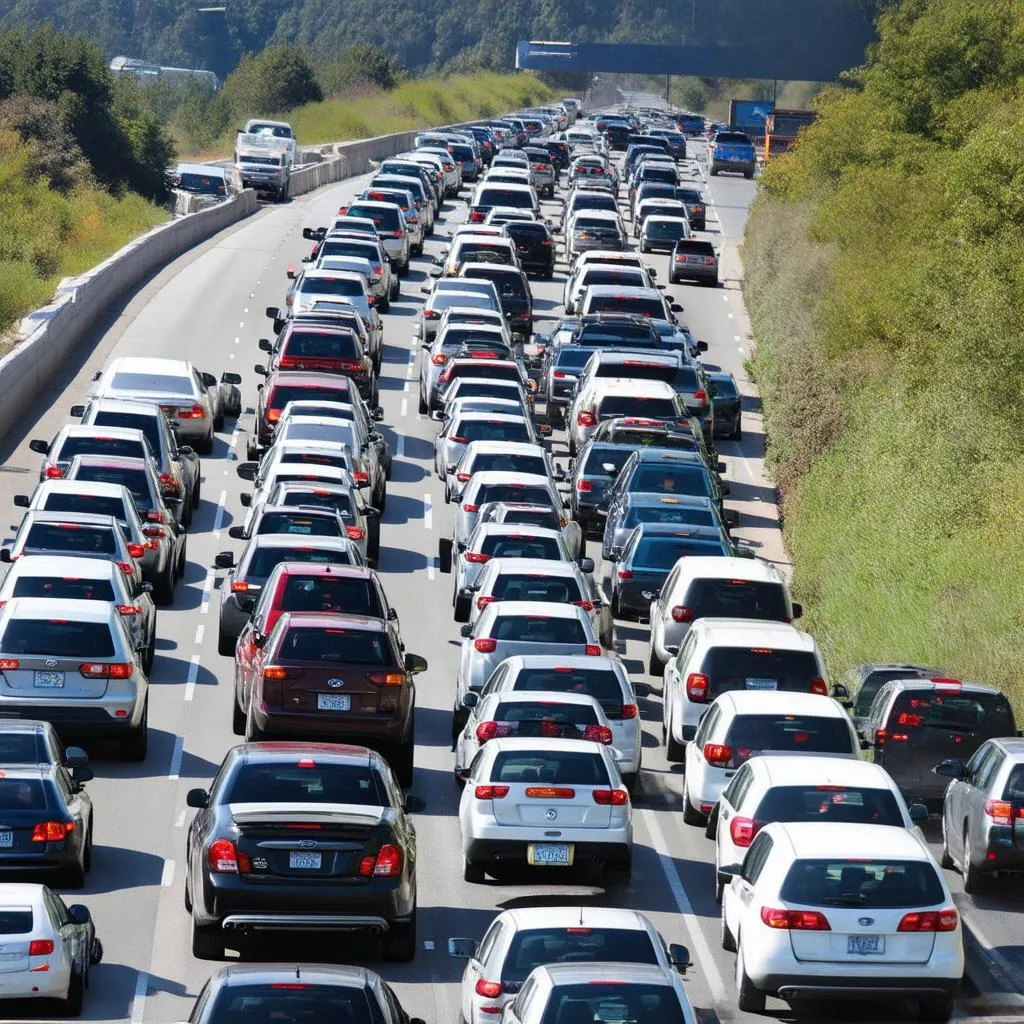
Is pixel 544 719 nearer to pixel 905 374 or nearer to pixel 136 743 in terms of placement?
pixel 136 743

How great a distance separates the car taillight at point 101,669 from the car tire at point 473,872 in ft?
13.9

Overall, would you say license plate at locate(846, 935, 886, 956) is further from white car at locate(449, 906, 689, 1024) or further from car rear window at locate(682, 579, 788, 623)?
car rear window at locate(682, 579, 788, 623)

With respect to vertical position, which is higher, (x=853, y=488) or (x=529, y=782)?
(x=529, y=782)

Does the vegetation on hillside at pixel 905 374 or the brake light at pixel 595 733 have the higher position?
the brake light at pixel 595 733

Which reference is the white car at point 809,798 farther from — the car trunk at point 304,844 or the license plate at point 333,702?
the license plate at point 333,702

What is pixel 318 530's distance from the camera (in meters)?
28.4

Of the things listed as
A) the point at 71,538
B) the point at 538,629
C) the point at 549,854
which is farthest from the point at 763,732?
the point at 71,538

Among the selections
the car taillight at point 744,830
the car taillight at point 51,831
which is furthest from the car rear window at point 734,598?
the car taillight at point 51,831

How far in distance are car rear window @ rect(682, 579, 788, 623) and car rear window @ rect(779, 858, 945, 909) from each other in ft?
35.6

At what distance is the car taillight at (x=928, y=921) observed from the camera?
15297mm

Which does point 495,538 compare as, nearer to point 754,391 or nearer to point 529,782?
point 529,782

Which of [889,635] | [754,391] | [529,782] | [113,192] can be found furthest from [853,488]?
[113,192]

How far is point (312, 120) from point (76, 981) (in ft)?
356

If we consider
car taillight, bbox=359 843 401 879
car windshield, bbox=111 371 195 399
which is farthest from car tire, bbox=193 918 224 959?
car windshield, bbox=111 371 195 399
